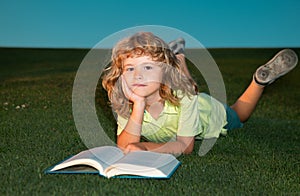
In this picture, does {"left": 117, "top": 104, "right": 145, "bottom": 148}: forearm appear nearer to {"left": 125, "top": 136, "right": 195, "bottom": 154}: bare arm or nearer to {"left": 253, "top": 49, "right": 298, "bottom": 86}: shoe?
{"left": 125, "top": 136, "right": 195, "bottom": 154}: bare arm

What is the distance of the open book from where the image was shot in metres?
2.06

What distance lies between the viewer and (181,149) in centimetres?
269

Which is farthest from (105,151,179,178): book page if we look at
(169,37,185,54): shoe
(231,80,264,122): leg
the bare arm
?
(231,80,264,122): leg

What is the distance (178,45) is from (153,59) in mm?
805

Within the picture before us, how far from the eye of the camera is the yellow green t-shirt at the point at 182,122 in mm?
2818

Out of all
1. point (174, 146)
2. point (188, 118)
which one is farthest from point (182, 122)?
point (174, 146)

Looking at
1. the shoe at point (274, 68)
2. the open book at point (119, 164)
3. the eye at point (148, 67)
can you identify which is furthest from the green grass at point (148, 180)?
the eye at point (148, 67)

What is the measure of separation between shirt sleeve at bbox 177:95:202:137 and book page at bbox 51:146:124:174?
585 millimetres

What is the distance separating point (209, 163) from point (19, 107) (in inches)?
105

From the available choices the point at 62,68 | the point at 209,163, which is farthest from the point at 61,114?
the point at 62,68

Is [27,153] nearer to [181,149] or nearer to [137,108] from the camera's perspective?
[137,108]

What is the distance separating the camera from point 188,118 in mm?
2824

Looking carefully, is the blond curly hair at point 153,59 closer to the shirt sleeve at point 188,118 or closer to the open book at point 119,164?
the shirt sleeve at point 188,118

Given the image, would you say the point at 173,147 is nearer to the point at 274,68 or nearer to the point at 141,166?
the point at 141,166
